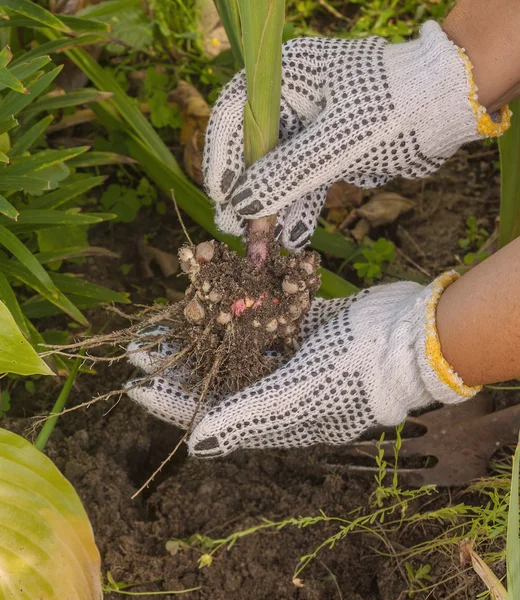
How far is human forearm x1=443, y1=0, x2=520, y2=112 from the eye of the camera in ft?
3.72

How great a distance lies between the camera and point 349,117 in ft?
3.77

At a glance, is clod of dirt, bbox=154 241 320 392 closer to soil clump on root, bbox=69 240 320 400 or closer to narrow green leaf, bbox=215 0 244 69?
soil clump on root, bbox=69 240 320 400

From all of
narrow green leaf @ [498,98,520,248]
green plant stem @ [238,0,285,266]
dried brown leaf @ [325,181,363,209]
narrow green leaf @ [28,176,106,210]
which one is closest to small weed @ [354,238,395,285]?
dried brown leaf @ [325,181,363,209]

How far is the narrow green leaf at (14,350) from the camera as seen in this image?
858mm

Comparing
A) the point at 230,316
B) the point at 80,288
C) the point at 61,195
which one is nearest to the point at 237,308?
the point at 230,316

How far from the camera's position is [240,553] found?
1.29 m

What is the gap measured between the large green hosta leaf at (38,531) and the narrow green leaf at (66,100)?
2.63ft

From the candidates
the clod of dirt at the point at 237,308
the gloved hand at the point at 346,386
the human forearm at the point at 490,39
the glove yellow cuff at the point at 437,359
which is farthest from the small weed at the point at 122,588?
the human forearm at the point at 490,39

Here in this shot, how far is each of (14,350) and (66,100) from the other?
78 centimetres

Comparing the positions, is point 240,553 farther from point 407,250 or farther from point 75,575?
point 407,250

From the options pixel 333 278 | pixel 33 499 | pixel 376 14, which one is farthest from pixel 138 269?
pixel 376 14

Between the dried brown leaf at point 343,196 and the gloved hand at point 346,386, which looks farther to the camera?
the dried brown leaf at point 343,196

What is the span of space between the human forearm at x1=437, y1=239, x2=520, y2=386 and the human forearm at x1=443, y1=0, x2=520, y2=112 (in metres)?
0.33

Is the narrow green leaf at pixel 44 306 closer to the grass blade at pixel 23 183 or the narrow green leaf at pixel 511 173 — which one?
the grass blade at pixel 23 183
